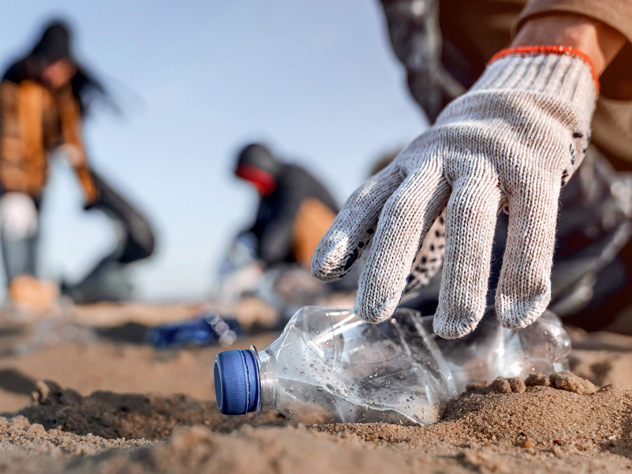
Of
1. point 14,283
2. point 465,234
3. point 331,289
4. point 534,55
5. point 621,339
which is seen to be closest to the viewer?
point 465,234

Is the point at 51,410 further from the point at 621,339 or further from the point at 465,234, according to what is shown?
the point at 621,339

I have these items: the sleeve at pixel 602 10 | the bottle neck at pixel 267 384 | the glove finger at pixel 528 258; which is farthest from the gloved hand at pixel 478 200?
the bottle neck at pixel 267 384

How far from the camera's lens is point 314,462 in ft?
2.47

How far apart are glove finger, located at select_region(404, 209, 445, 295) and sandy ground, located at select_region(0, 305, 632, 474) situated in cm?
33

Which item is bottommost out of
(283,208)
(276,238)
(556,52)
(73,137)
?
(276,238)

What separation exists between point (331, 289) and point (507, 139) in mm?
3276

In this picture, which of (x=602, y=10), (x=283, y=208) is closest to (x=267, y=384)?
(x=602, y=10)

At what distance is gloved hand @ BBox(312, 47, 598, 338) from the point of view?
117cm

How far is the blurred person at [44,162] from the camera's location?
570 centimetres

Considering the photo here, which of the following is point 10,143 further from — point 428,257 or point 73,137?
point 428,257

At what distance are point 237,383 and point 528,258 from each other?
2.31 feet

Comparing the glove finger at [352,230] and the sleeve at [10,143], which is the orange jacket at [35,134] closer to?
the sleeve at [10,143]

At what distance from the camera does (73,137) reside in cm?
632

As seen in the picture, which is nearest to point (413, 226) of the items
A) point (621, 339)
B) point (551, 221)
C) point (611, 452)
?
point (551, 221)
